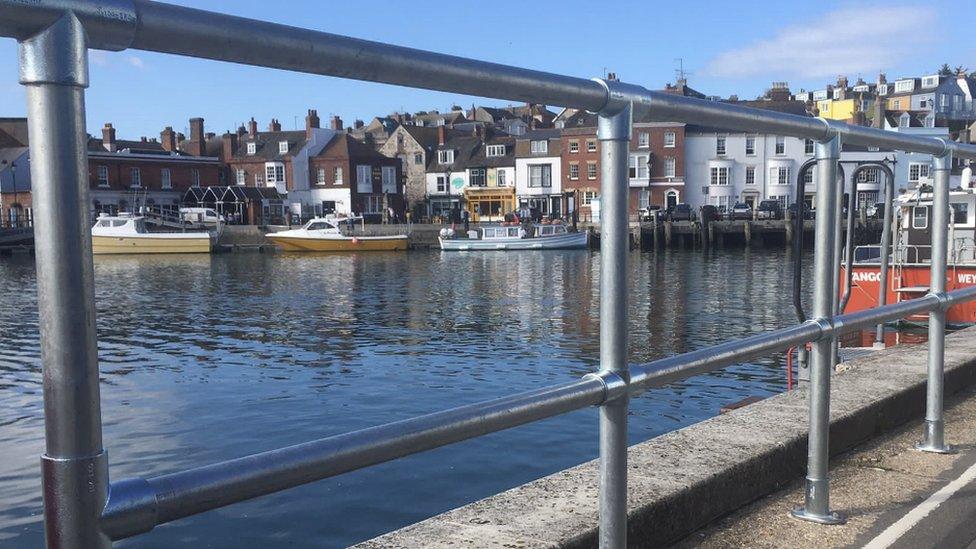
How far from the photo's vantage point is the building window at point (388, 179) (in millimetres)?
82938

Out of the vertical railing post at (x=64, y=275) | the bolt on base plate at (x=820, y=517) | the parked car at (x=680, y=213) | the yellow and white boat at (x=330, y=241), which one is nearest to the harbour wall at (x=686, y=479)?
the bolt on base plate at (x=820, y=517)

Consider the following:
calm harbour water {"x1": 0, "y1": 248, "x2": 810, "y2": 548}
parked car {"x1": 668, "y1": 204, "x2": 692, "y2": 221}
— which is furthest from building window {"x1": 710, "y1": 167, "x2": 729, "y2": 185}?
calm harbour water {"x1": 0, "y1": 248, "x2": 810, "y2": 548}

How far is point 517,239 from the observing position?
63.4 metres

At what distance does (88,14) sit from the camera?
1.25 metres

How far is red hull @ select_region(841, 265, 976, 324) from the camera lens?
20.7 metres

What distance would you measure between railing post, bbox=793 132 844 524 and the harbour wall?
1.10ft

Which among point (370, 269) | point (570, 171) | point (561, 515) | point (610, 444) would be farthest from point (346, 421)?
point (570, 171)

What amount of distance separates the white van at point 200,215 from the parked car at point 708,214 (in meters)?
36.8

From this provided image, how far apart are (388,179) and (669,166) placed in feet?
86.9

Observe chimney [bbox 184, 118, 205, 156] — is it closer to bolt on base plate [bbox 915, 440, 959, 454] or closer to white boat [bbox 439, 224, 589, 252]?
white boat [bbox 439, 224, 589, 252]

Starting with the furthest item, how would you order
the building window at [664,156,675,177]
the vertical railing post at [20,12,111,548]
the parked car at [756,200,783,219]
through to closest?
1. the building window at [664,156,675,177]
2. the parked car at [756,200,783,219]
3. the vertical railing post at [20,12,111,548]

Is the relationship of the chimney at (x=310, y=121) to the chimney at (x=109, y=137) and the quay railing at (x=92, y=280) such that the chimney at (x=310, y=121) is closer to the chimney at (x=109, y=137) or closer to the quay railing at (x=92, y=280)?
the chimney at (x=109, y=137)

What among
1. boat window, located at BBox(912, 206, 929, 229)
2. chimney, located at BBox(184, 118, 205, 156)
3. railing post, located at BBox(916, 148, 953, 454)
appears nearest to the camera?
railing post, located at BBox(916, 148, 953, 454)

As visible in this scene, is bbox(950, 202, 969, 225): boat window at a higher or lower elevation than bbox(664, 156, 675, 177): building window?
lower
